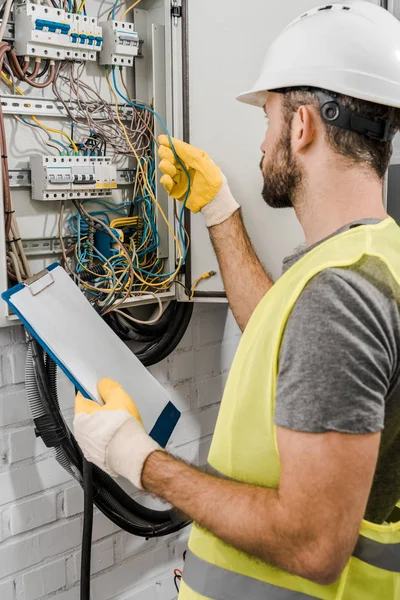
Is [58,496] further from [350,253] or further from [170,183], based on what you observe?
[350,253]

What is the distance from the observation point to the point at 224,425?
3.57ft

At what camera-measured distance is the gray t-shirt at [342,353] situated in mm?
871

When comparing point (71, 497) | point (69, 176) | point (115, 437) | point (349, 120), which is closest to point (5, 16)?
point (69, 176)

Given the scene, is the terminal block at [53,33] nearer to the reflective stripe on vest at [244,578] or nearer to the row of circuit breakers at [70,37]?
the row of circuit breakers at [70,37]

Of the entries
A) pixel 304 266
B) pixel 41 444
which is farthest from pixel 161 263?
pixel 304 266

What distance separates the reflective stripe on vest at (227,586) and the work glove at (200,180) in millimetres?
878

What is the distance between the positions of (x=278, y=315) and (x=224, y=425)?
0.21 meters

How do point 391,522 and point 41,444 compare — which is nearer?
point 391,522

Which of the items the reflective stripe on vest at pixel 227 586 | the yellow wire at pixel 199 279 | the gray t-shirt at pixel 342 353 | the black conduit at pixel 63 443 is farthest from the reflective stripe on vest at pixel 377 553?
the yellow wire at pixel 199 279

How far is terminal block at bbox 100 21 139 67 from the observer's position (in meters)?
1.75

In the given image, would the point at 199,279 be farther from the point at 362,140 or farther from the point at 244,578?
the point at 244,578

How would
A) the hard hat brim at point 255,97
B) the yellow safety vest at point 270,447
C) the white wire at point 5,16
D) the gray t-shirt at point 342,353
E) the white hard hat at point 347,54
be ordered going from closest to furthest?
the gray t-shirt at point 342,353
the yellow safety vest at point 270,447
the white hard hat at point 347,54
the hard hat brim at point 255,97
the white wire at point 5,16

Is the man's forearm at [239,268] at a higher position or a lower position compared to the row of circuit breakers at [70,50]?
lower

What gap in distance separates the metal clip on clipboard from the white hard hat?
629 millimetres
